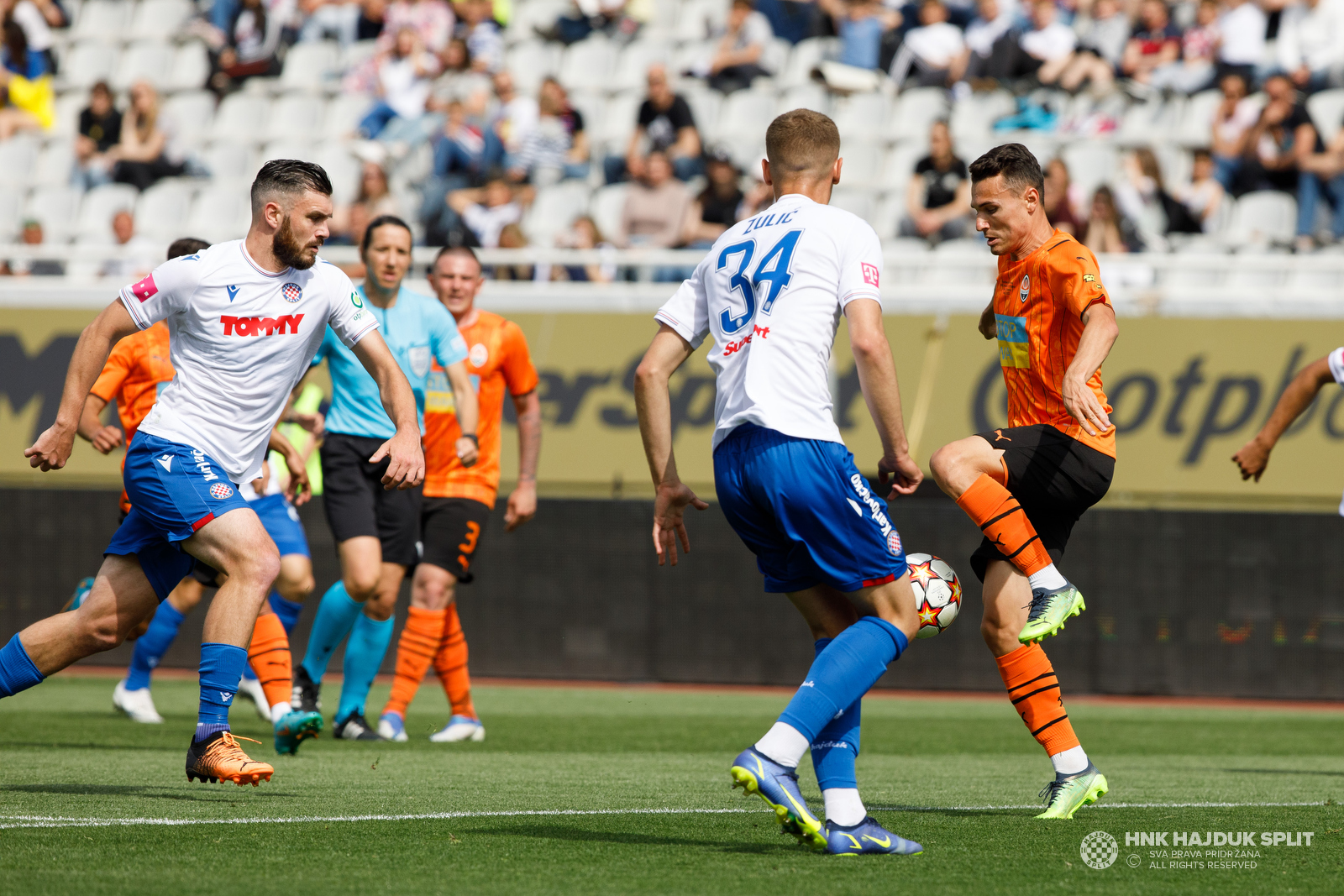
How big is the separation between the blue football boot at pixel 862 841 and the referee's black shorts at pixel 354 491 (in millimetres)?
4170

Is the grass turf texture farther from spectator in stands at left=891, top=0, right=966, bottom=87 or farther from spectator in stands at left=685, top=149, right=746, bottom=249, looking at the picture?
spectator in stands at left=891, top=0, right=966, bottom=87

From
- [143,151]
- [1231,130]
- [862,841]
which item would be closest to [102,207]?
[143,151]

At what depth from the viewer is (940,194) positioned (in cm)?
1521

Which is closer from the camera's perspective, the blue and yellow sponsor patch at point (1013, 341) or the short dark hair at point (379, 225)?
the blue and yellow sponsor patch at point (1013, 341)

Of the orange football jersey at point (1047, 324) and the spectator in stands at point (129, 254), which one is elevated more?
the orange football jersey at point (1047, 324)

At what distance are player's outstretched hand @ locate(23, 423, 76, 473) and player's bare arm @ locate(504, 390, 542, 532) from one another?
3.49 m

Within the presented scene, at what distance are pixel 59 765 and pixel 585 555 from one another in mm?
6610

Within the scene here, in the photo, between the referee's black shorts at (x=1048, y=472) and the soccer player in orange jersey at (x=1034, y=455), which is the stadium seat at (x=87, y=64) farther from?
the referee's black shorts at (x=1048, y=472)

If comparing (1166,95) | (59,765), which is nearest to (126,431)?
(59,765)

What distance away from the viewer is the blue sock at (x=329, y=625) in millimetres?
8797

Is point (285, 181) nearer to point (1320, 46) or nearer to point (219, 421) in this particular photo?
point (219, 421)

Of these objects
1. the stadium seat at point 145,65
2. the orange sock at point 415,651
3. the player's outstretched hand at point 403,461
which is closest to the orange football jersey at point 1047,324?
the player's outstretched hand at point 403,461

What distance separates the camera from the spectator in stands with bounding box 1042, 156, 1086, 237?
46.5ft
